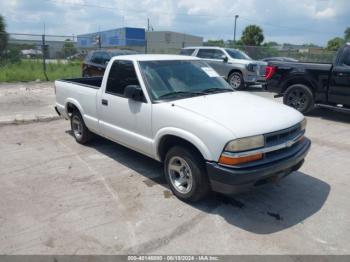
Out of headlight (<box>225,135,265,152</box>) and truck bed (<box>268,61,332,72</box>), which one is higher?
truck bed (<box>268,61,332,72</box>)

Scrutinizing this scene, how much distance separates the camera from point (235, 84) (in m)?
14.2

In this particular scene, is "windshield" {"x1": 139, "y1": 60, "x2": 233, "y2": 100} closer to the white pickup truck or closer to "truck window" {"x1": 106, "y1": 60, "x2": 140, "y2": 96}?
the white pickup truck

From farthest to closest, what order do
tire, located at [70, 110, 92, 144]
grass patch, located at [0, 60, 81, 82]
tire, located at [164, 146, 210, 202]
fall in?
grass patch, located at [0, 60, 81, 82], tire, located at [70, 110, 92, 144], tire, located at [164, 146, 210, 202]

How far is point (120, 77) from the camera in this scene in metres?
5.14

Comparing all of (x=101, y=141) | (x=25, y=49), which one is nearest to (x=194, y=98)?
(x=101, y=141)

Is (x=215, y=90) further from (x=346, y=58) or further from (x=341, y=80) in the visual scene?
(x=346, y=58)

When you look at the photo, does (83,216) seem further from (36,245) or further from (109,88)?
(109,88)

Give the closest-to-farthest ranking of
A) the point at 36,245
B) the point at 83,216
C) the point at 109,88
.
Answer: the point at 36,245, the point at 83,216, the point at 109,88

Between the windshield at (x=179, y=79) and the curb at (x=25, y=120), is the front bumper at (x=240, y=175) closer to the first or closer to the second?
the windshield at (x=179, y=79)

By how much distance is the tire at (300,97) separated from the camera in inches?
349

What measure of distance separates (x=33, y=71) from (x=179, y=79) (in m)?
14.9

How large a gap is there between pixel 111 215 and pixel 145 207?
43 cm

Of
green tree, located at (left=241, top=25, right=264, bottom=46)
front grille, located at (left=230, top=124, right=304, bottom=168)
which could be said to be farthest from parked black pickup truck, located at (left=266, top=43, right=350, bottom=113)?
green tree, located at (left=241, top=25, right=264, bottom=46)

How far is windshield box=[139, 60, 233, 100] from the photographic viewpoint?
14.8 feet
